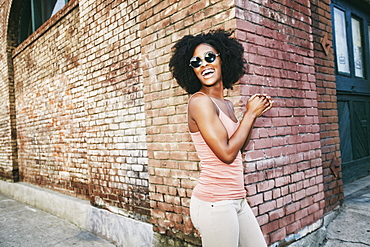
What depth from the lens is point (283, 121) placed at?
2.76 meters

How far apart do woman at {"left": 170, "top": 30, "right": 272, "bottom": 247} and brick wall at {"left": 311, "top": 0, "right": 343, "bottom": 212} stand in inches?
81.1

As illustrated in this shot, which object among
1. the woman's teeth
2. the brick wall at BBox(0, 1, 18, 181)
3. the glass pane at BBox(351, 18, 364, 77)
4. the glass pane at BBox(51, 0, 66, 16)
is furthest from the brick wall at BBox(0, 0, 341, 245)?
the brick wall at BBox(0, 1, 18, 181)

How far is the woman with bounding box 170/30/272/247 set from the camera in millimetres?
1567

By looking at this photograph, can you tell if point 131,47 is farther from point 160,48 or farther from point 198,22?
point 198,22

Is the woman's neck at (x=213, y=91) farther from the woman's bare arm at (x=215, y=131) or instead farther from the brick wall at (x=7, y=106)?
the brick wall at (x=7, y=106)

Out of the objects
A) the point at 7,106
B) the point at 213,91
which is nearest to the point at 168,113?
the point at 213,91

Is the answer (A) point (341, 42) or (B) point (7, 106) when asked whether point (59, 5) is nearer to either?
(B) point (7, 106)

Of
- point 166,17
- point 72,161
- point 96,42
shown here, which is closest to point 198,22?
point 166,17

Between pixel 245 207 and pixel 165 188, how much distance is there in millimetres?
1390

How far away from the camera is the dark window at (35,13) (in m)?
6.89

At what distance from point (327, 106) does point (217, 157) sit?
249cm

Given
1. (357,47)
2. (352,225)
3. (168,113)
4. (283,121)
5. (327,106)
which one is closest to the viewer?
(283,121)

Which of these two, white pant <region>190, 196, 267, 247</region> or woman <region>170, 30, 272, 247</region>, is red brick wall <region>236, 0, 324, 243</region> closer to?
woman <region>170, 30, 272, 247</region>

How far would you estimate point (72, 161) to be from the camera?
17.6ft
